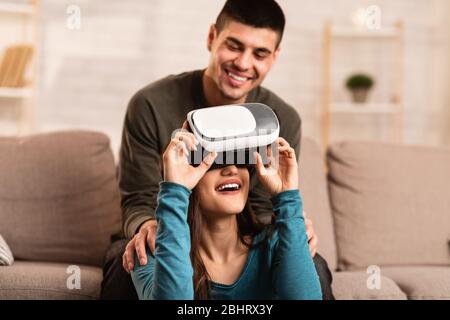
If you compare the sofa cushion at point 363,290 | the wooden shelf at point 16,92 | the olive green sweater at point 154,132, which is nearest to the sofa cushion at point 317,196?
the sofa cushion at point 363,290

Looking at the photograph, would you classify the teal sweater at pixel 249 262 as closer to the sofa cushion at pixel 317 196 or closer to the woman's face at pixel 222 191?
the woman's face at pixel 222 191

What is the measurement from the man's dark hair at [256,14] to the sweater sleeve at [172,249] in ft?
1.99

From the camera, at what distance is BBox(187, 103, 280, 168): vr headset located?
1004 millimetres

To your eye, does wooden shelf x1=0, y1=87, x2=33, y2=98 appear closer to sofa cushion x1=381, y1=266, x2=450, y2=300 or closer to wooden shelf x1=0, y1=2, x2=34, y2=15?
wooden shelf x1=0, y1=2, x2=34, y2=15

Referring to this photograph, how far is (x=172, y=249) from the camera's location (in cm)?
100

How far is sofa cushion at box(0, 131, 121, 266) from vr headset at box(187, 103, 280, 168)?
863 mm

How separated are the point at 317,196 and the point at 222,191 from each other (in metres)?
0.94

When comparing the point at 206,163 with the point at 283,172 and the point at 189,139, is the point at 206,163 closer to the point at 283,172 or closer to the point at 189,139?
the point at 189,139

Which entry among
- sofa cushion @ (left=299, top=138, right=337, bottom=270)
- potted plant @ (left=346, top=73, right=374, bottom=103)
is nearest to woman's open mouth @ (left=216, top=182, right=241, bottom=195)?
sofa cushion @ (left=299, top=138, right=337, bottom=270)

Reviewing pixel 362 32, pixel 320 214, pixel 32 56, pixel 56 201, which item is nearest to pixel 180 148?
pixel 56 201

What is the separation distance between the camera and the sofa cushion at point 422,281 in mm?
1587

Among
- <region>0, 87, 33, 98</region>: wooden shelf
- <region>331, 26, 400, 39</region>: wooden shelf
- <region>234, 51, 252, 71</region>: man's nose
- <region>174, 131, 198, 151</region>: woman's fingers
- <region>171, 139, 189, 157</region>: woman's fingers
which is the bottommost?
<region>0, 87, 33, 98</region>: wooden shelf

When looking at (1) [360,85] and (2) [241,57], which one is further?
(1) [360,85]

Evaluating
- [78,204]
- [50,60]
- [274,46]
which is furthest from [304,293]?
[50,60]
